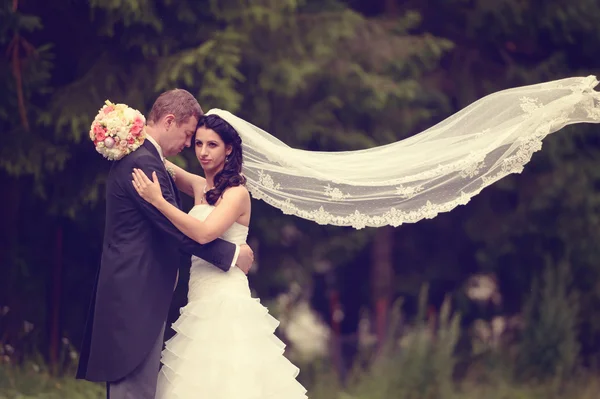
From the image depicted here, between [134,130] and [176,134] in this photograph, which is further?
[176,134]

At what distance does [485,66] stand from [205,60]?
13.6 feet

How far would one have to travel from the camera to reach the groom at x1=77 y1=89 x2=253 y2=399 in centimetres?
564

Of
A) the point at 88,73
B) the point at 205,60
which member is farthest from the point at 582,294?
the point at 88,73

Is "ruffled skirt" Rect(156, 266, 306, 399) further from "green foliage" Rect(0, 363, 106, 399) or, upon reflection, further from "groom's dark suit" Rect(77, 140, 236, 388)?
"green foliage" Rect(0, 363, 106, 399)

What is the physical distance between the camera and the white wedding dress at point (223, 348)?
5.80 metres

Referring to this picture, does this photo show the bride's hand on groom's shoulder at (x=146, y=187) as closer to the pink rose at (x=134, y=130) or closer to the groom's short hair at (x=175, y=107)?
the pink rose at (x=134, y=130)

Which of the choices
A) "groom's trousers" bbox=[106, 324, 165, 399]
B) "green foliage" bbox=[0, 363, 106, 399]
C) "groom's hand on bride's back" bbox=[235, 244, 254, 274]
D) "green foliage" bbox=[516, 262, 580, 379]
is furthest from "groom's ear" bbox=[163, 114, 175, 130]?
"green foliage" bbox=[516, 262, 580, 379]

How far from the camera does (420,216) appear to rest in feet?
21.4

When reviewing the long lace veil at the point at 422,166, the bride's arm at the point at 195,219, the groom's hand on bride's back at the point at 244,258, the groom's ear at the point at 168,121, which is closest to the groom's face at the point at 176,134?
the groom's ear at the point at 168,121

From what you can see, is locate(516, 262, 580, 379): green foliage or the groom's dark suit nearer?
the groom's dark suit

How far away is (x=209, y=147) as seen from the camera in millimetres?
6016

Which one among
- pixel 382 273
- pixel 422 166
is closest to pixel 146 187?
pixel 422 166

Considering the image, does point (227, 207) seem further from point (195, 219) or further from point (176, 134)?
point (176, 134)

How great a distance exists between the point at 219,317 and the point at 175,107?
48.7 inches
